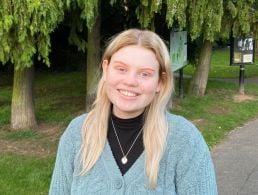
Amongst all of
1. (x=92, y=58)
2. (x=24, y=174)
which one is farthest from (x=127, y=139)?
(x=92, y=58)

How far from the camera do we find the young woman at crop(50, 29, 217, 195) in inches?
81.3

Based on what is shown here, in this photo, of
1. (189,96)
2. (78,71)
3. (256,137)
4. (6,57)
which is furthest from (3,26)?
(78,71)

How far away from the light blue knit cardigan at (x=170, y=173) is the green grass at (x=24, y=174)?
358 centimetres

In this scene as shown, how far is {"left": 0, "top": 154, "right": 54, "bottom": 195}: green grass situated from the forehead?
12.3 ft

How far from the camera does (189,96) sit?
41.0 ft

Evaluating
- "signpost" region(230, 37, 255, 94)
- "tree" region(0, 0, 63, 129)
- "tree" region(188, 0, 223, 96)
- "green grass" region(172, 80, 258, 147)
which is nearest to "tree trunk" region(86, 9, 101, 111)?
"tree" region(188, 0, 223, 96)

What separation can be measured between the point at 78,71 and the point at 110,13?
821 centimetres

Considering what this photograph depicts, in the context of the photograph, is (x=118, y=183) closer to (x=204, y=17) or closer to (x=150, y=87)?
(x=150, y=87)

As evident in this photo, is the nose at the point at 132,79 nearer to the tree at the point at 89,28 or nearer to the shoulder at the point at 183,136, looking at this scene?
the shoulder at the point at 183,136

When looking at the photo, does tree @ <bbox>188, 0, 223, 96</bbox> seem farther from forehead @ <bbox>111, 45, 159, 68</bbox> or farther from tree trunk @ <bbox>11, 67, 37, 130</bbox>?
forehead @ <bbox>111, 45, 159, 68</bbox>

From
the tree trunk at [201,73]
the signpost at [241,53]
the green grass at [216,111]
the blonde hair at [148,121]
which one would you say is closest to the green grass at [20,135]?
the green grass at [216,111]

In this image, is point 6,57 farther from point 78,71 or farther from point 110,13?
point 78,71

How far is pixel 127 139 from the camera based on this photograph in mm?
2139

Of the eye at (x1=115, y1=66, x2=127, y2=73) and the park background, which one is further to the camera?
the park background
